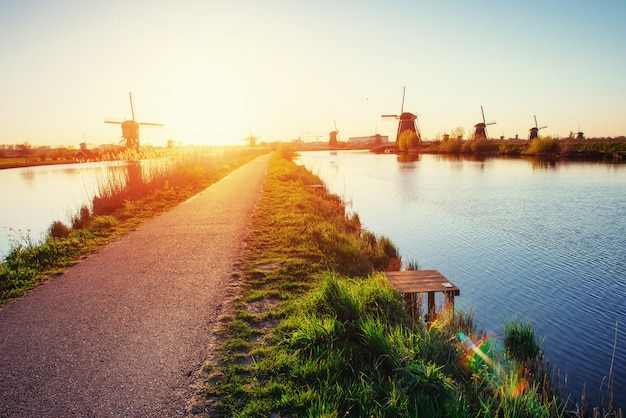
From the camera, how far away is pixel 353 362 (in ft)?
13.8

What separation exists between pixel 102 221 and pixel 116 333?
738 centimetres

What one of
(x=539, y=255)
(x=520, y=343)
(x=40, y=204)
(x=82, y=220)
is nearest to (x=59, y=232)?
(x=82, y=220)

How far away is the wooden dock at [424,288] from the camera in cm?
676

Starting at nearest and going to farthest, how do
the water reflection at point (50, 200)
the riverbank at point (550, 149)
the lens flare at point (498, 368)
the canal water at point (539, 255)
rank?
the lens flare at point (498, 368)
the canal water at point (539, 255)
the water reflection at point (50, 200)
the riverbank at point (550, 149)

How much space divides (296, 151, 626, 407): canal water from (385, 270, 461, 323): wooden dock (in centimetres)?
100

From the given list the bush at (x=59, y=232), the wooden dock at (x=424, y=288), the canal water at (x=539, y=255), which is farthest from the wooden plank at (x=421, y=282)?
the bush at (x=59, y=232)

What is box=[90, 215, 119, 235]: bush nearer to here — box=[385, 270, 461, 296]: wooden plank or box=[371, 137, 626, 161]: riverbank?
box=[385, 270, 461, 296]: wooden plank

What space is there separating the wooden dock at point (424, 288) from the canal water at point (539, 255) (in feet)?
3.29

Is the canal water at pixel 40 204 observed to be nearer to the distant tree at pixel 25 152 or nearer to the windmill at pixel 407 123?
the distant tree at pixel 25 152

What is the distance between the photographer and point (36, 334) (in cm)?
466

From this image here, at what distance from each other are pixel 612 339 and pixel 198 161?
2962cm

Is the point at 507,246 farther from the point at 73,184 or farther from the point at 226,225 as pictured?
the point at 73,184

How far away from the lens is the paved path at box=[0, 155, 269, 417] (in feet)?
11.4

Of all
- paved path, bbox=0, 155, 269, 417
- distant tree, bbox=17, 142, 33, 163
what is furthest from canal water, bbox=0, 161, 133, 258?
distant tree, bbox=17, 142, 33, 163
